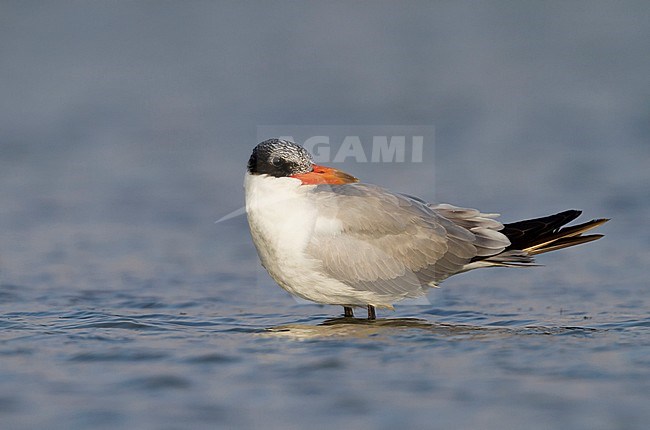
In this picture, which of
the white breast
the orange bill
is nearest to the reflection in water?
the white breast

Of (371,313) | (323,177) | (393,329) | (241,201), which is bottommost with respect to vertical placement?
(393,329)

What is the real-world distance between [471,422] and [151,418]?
176cm

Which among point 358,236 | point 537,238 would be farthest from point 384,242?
point 537,238

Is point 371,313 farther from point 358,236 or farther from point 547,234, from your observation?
point 547,234

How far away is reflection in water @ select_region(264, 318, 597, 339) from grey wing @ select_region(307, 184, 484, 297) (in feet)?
0.90

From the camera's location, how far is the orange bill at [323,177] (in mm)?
8016

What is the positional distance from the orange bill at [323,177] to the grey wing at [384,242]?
97mm

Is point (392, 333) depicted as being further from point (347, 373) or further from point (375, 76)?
point (375, 76)

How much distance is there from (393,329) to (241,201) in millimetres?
5034

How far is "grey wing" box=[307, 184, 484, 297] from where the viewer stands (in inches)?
317

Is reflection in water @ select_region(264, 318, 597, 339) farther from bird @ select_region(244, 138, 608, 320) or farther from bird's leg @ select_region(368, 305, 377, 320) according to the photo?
bird @ select_region(244, 138, 608, 320)

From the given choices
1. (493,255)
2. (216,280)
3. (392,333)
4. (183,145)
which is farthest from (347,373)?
(183,145)

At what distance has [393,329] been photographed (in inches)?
318

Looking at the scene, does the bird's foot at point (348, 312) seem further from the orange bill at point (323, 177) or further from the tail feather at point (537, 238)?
the orange bill at point (323, 177)
